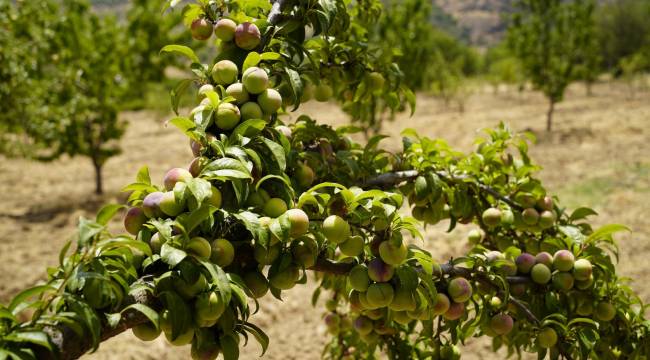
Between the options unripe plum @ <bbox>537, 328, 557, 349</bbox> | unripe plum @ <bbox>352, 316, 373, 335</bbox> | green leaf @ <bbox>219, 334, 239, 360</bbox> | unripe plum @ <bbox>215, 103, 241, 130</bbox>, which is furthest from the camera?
unripe plum @ <bbox>352, 316, 373, 335</bbox>

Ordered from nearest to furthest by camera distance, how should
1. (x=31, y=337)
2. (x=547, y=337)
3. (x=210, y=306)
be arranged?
(x=31, y=337), (x=210, y=306), (x=547, y=337)

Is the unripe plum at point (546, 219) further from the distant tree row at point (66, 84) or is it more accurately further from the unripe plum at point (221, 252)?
the distant tree row at point (66, 84)

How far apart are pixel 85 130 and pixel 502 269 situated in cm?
639

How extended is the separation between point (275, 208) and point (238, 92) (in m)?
0.27

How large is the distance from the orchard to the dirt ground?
0.40 metres

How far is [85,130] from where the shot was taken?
6547mm

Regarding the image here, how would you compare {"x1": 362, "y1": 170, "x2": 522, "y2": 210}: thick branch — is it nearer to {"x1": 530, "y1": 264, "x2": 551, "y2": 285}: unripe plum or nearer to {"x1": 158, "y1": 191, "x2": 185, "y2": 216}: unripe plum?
{"x1": 530, "y1": 264, "x2": 551, "y2": 285}: unripe plum

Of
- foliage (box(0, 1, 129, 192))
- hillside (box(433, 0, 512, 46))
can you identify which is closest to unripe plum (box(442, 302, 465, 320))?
foliage (box(0, 1, 129, 192))

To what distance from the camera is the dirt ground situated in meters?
3.23

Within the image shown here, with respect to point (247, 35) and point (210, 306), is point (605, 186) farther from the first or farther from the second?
point (210, 306)

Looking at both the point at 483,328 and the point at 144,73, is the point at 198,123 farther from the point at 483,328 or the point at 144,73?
the point at 144,73

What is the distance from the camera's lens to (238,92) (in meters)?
1.05

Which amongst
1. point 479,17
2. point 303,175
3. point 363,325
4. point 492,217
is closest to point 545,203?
point 492,217

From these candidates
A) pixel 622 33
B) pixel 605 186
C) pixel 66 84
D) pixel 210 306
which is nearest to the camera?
pixel 210 306
